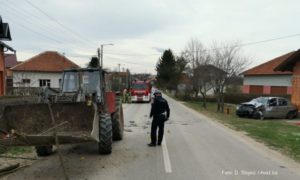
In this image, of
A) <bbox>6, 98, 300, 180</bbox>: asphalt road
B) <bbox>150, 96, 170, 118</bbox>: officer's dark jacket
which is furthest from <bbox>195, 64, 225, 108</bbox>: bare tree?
<bbox>150, 96, 170, 118</bbox>: officer's dark jacket

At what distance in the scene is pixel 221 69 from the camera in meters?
30.6

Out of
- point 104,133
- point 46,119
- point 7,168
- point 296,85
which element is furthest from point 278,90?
point 7,168

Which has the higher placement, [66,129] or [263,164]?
[66,129]

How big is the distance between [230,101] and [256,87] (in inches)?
167

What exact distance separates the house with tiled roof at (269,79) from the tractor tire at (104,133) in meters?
32.2

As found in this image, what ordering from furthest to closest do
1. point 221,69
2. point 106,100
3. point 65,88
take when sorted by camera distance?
1. point 221,69
2. point 65,88
3. point 106,100

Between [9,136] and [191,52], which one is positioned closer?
[9,136]

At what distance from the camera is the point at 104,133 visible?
8.70m

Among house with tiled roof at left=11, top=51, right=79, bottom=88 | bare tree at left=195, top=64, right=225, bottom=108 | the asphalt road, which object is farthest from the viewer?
house with tiled roof at left=11, top=51, right=79, bottom=88

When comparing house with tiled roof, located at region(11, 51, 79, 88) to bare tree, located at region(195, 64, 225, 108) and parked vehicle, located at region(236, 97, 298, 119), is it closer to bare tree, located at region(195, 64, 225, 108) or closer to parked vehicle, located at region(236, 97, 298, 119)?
bare tree, located at region(195, 64, 225, 108)

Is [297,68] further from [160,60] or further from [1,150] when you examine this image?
[160,60]

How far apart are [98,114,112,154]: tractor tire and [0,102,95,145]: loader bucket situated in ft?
0.88

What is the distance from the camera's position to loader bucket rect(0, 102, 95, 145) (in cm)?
827

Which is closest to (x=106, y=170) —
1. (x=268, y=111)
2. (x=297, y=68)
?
(x=268, y=111)
